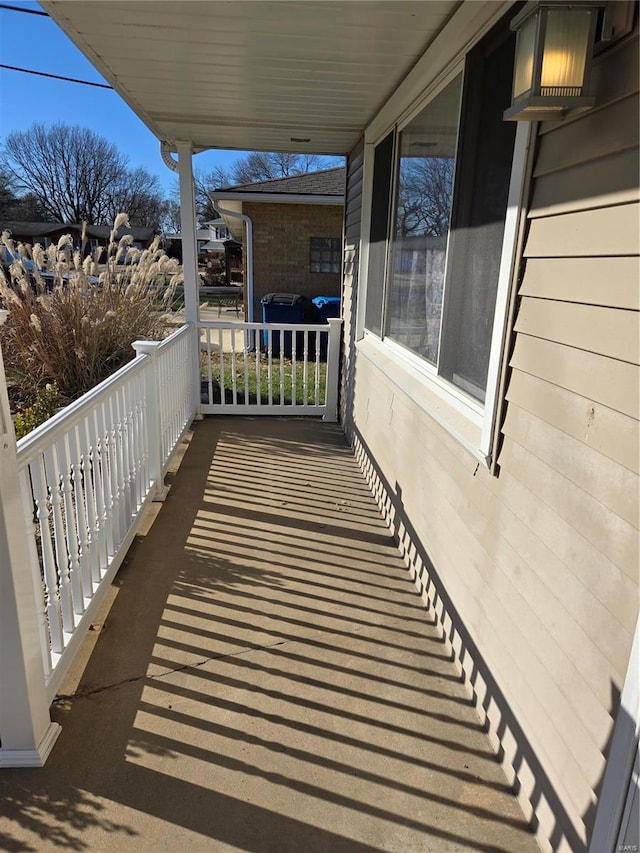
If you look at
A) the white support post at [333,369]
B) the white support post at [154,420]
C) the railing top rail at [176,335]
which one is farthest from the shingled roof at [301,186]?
the white support post at [154,420]

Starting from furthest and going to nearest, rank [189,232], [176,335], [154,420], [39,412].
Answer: [189,232] < [176,335] < [39,412] < [154,420]

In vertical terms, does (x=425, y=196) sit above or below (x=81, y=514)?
above

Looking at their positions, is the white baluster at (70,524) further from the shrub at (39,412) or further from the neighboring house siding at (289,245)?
the neighboring house siding at (289,245)

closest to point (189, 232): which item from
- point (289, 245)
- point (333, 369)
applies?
point (333, 369)

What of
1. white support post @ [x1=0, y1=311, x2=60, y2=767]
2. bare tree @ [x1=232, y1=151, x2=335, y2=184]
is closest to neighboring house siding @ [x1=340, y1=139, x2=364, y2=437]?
white support post @ [x1=0, y1=311, x2=60, y2=767]

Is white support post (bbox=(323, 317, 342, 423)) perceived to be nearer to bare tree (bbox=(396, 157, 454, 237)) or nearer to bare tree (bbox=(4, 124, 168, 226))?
bare tree (bbox=(396, 157, 454, 237))

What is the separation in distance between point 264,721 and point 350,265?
13.2ft

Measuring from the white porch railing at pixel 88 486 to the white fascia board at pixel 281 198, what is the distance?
6402mm

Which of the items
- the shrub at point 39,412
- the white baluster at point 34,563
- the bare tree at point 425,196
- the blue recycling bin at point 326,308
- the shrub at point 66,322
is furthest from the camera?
the blue recycling bin at point 326,308

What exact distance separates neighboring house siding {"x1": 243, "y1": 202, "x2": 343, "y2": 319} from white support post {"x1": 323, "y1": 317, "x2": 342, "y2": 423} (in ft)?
17.2

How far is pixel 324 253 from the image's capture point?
10211 millimetres

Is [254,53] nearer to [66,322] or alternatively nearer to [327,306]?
[66,322]

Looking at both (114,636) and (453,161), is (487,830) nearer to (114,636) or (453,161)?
(114,636)

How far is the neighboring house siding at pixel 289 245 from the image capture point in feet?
32.7
